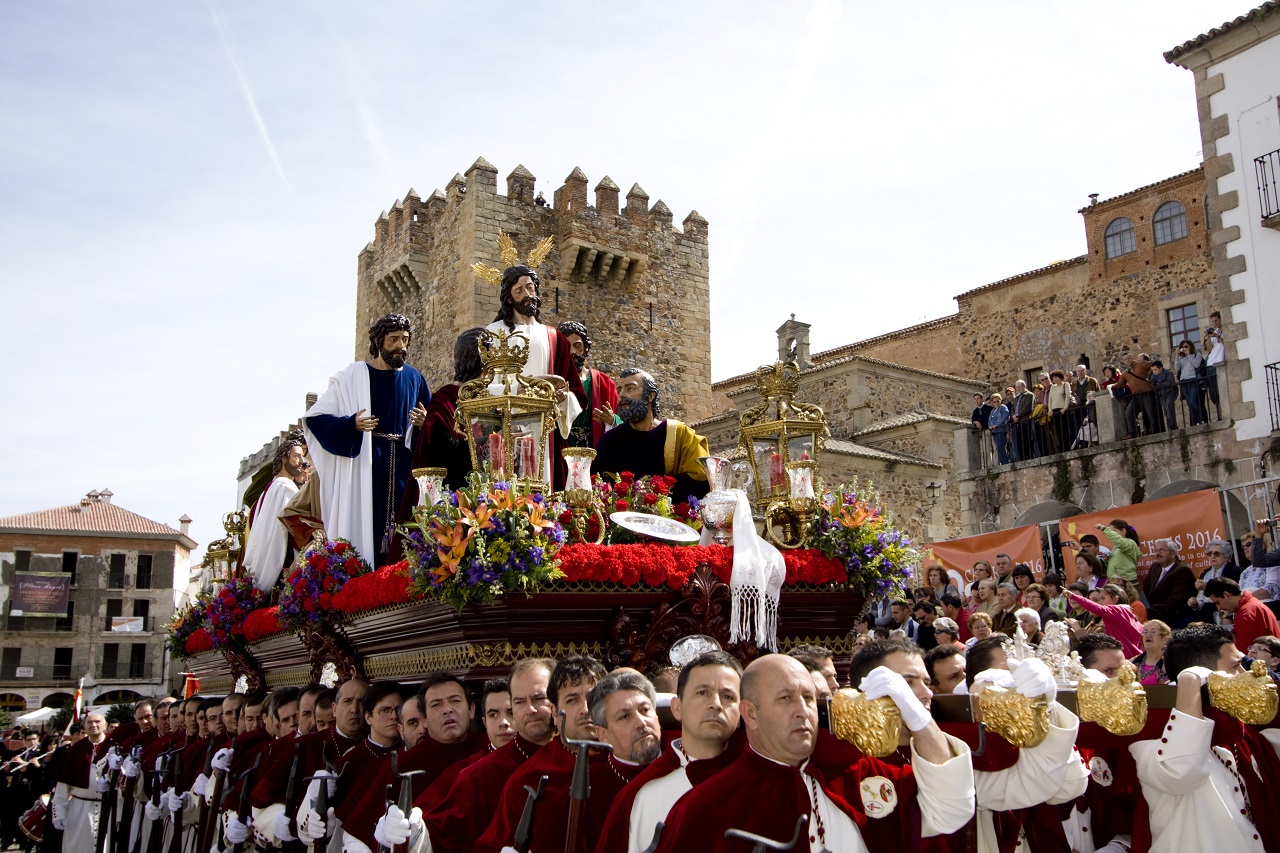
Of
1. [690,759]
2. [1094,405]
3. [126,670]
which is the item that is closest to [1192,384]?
[1094,405]

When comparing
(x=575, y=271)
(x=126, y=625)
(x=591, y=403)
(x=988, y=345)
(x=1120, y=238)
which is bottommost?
(x=591, y=403)

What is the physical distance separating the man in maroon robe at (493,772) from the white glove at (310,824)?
1216 mm

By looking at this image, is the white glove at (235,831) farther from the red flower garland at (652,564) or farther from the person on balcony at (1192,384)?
the person on balcony at (1192,384)

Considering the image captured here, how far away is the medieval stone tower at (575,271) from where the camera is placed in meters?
32.0

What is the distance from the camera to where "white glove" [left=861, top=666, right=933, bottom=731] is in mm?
3221

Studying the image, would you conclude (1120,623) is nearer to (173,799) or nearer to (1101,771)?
(1101,771)

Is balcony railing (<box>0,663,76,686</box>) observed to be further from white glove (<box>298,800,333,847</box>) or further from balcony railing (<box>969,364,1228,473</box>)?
white glove (<box>298,800,333,847</box>)

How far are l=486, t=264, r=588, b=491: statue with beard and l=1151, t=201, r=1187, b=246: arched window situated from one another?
24.2 m

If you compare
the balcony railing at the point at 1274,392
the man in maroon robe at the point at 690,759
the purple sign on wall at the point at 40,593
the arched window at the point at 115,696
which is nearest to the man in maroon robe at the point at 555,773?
the man in maroon robe at the point at 690,759

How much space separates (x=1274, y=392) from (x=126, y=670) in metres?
47.8

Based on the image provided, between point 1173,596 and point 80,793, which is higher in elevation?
point 1173,596

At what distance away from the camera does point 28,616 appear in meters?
50.1

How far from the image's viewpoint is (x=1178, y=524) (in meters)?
12.2

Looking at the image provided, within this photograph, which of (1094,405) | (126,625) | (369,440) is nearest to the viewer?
(369,440)
